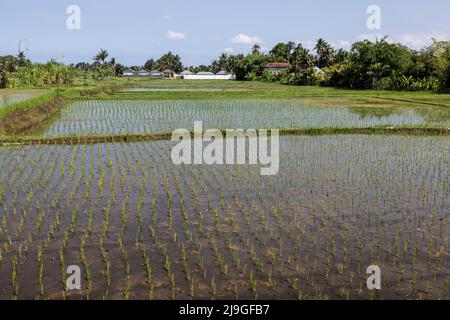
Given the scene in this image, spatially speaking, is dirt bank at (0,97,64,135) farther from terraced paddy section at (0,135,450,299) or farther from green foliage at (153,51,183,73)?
green foliage at (153,51,183,73)

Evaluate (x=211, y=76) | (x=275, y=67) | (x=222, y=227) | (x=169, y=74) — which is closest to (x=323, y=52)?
(x=275, y=67)

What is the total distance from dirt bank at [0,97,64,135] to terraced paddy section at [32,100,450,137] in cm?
53

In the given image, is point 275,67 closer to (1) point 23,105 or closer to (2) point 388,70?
(2) point 388,70

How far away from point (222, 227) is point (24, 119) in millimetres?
11125

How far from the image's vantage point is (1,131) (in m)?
12.3

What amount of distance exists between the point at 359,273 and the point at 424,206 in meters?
2.64

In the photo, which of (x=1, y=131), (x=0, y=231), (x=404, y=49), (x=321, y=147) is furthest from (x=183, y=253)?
(x=404, y=49)

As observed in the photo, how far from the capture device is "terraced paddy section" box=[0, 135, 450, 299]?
4090mm

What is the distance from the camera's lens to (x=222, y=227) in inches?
218

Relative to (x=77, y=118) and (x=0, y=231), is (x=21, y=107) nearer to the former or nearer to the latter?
(x=77, y=118)

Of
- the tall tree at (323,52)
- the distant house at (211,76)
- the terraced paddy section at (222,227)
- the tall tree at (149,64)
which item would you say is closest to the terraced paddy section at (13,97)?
the terraced paddy section at (222,227)

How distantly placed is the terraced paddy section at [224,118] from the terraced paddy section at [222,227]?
4457 mm

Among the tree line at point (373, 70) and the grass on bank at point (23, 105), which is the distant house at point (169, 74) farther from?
the grass on bank at point (23, 105)

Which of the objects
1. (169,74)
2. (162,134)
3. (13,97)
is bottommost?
(162,134)
